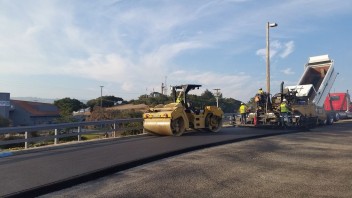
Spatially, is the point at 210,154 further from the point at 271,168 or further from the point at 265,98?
the point at 265,98

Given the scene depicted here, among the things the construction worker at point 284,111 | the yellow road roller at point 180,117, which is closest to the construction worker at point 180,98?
the yellow road roller at point 180,117

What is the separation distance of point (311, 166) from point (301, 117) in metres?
12.5

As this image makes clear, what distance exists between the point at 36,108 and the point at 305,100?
4461cm

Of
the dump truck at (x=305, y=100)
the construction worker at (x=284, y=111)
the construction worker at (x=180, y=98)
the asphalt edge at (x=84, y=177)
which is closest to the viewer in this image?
the asphalt edge at (x=84, y=177)

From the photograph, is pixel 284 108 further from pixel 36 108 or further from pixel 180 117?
pixel 36 108

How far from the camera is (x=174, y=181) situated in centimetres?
655

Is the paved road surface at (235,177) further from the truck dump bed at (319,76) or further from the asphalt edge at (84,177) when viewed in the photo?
the truck dump bed at (319,76)

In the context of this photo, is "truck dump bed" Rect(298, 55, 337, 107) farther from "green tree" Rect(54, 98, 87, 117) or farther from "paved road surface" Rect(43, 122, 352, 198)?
"green tree" Rect(54, 98, 87, 117)

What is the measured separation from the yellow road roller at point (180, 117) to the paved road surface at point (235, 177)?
4.56 metres

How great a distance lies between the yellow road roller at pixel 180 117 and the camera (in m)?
14.4

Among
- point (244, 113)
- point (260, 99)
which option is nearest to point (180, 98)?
point (260, 99)

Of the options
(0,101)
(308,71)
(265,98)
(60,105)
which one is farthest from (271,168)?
(60,105)

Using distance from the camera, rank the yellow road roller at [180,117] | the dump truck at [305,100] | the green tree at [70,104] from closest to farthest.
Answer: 1. the yellow road roller at [180,117]
2. the dump truck at [305,100]
3. the green tree at [70,104]

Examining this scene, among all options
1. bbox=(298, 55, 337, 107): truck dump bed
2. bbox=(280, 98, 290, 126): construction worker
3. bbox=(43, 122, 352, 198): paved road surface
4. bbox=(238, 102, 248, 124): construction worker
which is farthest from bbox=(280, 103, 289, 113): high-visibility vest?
bbox=(43, 122, 352, 198): paved road surface
